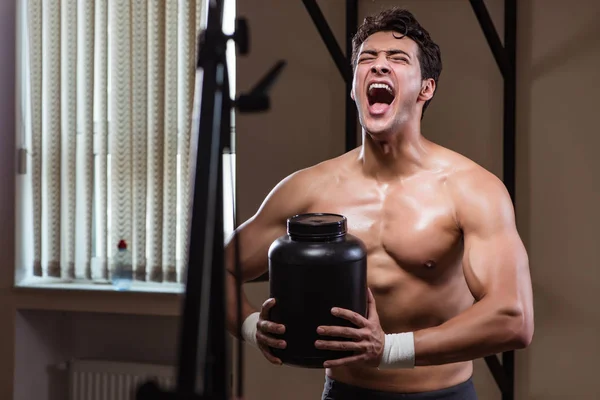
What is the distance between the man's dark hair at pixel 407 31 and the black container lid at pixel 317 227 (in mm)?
427

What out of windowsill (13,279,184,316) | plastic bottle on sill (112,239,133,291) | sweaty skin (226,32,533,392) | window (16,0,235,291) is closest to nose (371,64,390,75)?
sweaty skin (226,32,533,392)

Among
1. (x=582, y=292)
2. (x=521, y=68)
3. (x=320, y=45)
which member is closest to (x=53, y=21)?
(x=320, y=45)

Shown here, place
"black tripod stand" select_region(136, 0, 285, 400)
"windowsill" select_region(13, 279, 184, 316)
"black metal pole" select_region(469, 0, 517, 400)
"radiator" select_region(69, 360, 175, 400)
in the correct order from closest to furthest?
"black tripod stand" select_region(136, 0, 285, 400), "black metal pole" select_region(469, 0, 517, 400), "windowsill" select_region(13, 279, 184, 316), "radiator" select_region(69, 360, 175, 400)

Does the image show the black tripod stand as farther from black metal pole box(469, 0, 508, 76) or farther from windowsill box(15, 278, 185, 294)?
windowsill box(15, 278, 185, 294)

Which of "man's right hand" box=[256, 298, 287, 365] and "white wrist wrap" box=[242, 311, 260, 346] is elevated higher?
"man's right hand" box=[256, 298, 287, 365]

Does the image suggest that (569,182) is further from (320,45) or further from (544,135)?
(320,45)

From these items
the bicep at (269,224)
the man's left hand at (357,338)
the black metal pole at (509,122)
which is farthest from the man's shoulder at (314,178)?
the black metal pole at (509,122)

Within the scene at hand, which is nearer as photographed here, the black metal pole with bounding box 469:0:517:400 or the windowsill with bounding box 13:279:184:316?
the black metal pole with bounding box 469:0:517:400

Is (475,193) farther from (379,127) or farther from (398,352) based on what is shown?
(398,352)

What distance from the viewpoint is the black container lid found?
1049 millimetres

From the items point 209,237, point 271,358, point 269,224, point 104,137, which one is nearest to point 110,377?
point 104,137

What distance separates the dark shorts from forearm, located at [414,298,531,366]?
17cm

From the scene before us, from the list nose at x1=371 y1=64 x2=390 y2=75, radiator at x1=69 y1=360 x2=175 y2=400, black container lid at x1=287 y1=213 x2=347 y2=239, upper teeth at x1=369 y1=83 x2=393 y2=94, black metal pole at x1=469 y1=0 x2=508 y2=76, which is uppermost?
black metal pole at x1=469 y1=0 x2=508 y2=76

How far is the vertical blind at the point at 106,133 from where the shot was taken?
89.7 inches
